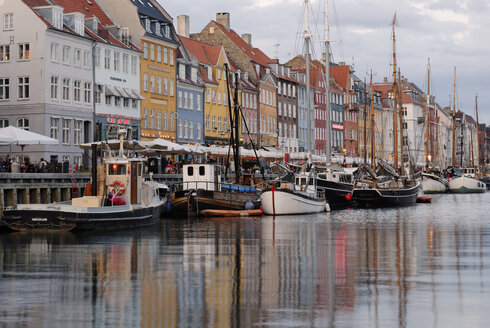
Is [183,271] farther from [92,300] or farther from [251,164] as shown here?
[251,164]

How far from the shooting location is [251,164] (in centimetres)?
7981

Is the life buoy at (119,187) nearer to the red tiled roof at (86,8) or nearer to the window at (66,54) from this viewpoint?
the window at (66,54)

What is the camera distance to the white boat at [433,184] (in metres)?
114

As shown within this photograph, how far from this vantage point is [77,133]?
237ft

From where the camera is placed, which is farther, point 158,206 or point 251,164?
point 251,164

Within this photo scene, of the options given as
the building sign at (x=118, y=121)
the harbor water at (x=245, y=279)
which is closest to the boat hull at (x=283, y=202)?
the harbor water at (x=245, y=279)

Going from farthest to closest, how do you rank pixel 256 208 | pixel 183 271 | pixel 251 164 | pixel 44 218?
pixel 251 164, pixel 256 208, pixel 44 218, pixel 183 271

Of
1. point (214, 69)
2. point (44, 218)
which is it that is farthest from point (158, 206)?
point (214, 69)

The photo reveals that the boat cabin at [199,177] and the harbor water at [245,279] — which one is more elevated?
the boat cabin at [199,177]

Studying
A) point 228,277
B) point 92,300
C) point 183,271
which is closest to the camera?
point 92,300

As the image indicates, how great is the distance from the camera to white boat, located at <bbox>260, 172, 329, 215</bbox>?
55.4 m

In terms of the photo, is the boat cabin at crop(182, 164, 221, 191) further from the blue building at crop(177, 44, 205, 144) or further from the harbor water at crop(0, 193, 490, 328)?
the blue building at crop(177, 44, 205, 144)

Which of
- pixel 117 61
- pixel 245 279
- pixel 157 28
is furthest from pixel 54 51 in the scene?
pixel 245 279

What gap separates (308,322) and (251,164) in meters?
64.1
